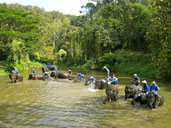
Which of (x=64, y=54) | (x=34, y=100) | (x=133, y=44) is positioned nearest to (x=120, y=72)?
(x=133, y=44)

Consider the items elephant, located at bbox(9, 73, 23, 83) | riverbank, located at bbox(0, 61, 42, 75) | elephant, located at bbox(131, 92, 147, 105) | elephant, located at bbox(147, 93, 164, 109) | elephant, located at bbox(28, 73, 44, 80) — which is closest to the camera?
elephant, located at bbox(147, 93, 164, 109)

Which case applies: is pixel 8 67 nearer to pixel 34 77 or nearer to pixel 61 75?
pixel 34 77

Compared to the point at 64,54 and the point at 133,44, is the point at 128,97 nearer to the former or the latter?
the point at 133,44

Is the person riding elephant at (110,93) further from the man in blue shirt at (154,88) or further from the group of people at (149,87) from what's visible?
the man in blue shirt at (154,88)

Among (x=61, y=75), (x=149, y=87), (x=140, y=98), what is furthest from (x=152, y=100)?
(x=61, y=75)

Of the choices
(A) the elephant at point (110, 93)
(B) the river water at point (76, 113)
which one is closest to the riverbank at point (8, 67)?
(B) the river water at point (76, 113)

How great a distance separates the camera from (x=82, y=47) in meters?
54.6

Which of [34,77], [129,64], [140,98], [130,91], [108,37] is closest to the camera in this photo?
[140,98]

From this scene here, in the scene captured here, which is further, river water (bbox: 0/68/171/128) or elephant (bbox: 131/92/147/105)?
elephant (bbox: 131/92/147/105)

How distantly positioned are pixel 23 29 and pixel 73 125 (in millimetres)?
36689

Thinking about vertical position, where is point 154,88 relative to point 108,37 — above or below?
below

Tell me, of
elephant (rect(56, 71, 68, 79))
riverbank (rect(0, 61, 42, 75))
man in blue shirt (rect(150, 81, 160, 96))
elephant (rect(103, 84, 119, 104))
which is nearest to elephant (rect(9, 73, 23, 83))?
elephant (rect(56, 71, 68, 79))

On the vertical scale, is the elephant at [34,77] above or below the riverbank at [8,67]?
below

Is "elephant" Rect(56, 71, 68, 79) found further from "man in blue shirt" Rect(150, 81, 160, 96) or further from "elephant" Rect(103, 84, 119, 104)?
"man in blue shirt" Rect(150, 81, 160, 96)
